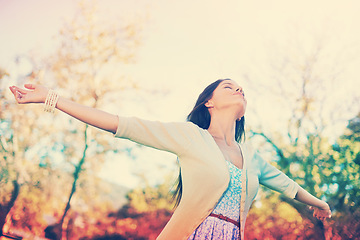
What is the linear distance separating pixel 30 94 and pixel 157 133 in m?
0.70

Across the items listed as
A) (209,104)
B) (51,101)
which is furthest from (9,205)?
(51,101)

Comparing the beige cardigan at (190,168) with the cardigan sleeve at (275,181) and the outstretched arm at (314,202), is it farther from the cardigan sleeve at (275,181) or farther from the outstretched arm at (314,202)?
the outstretched arm at (314,202)

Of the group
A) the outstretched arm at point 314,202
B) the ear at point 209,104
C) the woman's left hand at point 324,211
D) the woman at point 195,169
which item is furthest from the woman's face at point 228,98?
the woman's left hand at point 324,211

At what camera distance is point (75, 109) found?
1611 mm

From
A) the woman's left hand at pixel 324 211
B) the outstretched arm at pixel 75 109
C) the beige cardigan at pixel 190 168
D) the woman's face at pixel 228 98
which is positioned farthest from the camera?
the woman's left hand at pixel 324 211

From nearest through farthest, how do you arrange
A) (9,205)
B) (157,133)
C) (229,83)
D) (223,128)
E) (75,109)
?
(75,109) → (157,133) → (223,128) → (229,83) → (9,205)

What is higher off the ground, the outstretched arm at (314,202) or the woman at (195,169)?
the woman at (195,169)

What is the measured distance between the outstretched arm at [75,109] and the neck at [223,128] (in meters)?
0.91

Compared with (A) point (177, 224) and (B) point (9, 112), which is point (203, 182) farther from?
(B) point (9, 112)

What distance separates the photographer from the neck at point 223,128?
233 cm

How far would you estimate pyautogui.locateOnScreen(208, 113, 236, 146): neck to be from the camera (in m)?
2.33

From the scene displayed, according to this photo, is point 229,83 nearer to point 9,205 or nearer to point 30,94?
point 30,94

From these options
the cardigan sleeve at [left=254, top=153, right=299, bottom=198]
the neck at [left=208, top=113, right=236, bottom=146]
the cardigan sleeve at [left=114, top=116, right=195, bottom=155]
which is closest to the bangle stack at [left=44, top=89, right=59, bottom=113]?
the cardigan sleeve at [left=114, top=116, right=195, bottom=155]

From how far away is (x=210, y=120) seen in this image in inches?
99.2
